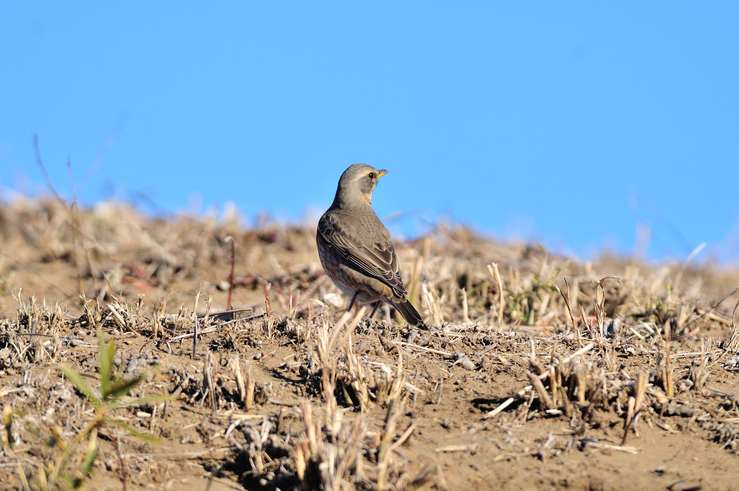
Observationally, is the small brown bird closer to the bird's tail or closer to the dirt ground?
the bird's tail

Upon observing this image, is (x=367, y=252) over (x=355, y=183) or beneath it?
beneath

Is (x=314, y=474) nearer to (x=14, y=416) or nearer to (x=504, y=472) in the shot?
(x=504, y=472)

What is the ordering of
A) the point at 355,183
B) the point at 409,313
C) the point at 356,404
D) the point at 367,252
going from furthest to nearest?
the point at 355,183
the point at 367,252
the point at 409,313
the point at 356,404

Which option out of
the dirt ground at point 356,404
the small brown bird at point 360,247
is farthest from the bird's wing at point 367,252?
the dirt ground at point 356,404

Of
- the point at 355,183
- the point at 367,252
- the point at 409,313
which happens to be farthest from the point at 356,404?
the point at 355,183

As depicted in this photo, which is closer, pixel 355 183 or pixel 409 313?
pixel 409 313

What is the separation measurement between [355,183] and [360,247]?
2.92ft

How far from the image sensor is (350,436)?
430 cm

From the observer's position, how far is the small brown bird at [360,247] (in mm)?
7434

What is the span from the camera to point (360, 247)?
25.1 ft

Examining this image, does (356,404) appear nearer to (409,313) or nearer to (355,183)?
(409,313)

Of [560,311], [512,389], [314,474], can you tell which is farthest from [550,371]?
[560,311]

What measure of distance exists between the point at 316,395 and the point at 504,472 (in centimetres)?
111

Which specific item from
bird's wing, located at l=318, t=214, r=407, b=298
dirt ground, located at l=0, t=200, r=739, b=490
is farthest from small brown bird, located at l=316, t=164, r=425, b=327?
dirt ground, located at l=0, t=200, r=739, b=490
